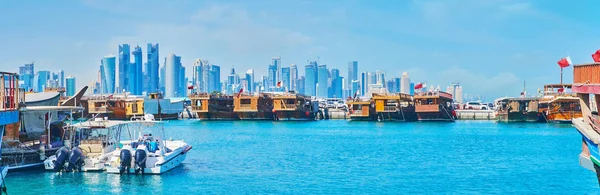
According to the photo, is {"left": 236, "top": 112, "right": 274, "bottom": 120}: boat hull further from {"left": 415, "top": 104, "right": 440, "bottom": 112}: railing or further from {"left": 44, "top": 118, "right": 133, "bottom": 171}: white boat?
{"left": 44, "top": 118, "right": 133, "bottom": 171}: white boat

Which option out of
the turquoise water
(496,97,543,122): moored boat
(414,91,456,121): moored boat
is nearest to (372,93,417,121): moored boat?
(414,91,456,121): moored boat

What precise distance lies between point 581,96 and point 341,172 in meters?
19.5

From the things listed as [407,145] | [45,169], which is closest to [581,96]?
[45,169]

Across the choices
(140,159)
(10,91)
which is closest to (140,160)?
(140,159)

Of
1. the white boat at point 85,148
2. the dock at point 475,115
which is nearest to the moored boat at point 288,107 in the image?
the dock at point 475,115

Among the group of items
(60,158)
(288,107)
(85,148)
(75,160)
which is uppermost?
(288,107)

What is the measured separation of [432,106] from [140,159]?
67414 mm

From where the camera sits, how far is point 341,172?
122ft

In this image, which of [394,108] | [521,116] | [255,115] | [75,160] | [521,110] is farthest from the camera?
[255,115]

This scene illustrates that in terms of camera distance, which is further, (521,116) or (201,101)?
(201,101)

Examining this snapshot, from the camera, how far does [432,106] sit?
96.1 metres

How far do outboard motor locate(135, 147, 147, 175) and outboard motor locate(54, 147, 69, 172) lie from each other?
144 inches

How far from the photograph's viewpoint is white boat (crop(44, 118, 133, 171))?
1357 inches

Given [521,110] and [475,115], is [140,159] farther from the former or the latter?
[475,115]
